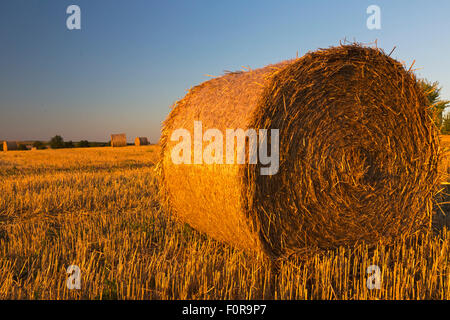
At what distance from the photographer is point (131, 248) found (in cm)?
412

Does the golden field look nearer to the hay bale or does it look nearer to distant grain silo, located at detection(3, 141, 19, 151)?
the hay bale

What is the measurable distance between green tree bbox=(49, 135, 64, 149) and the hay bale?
36380 millimetres

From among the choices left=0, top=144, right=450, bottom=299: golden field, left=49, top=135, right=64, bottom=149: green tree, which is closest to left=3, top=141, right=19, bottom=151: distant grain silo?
left=49, top=135, right=64, bottom=149: green tree

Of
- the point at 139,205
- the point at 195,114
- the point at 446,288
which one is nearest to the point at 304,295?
the point at 446,288

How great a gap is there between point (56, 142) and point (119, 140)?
1298 centimetres

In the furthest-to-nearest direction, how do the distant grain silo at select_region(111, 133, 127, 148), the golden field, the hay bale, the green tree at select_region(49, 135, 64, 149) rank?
the green tree at select_region(49, 135, 64, 149) < the distant grain silo at select_region(111, 133, 127, 148) < the hay bale < the golden field

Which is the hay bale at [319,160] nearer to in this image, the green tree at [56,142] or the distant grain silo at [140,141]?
the distant grain silo at [140,141]

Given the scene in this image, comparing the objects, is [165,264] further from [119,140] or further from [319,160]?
[119,140]

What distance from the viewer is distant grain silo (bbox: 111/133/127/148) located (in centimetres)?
2911

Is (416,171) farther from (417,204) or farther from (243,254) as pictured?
(243,254)

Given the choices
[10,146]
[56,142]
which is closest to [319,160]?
[10,146]

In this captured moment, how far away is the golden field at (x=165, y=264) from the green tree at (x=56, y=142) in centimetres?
3390

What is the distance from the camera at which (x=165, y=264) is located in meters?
3.41

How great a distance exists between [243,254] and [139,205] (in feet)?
10.1
